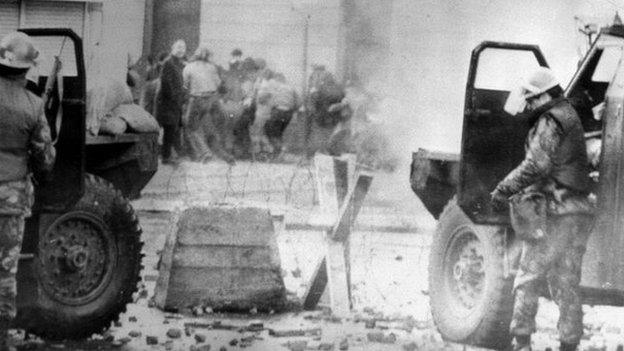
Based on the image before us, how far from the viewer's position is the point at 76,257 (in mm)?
9383

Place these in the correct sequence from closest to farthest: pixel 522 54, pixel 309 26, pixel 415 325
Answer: pixel 415 325, pixel 522 54, pixel 309 26

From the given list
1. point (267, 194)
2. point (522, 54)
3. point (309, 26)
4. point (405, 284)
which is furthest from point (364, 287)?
point (309, 26)

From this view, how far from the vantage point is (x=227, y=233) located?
10.7 meters

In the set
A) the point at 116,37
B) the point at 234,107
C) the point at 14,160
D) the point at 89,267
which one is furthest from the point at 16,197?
the point at 234,107

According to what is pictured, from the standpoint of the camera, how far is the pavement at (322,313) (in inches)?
374

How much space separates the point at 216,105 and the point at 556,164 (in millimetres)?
15976

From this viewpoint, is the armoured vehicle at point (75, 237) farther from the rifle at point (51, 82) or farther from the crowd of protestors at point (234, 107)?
the crowd of protestors at point (234, 107)

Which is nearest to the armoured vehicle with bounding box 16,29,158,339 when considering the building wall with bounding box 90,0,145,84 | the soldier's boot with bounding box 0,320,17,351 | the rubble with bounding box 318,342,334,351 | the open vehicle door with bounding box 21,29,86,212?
the open vehicle door with bounding box 21,29,86,212

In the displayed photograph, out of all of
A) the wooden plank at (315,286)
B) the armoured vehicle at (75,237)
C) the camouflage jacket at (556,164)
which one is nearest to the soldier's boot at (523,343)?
the camouflage jacket at (556,164)

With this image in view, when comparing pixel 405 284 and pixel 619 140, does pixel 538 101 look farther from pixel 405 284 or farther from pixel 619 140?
pixel 405 284

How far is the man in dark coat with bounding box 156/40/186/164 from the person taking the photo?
2261 centimetres

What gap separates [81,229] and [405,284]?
3.71 meters

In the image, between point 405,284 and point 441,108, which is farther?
point 441,108

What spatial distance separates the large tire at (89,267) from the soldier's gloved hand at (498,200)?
2.31 m
